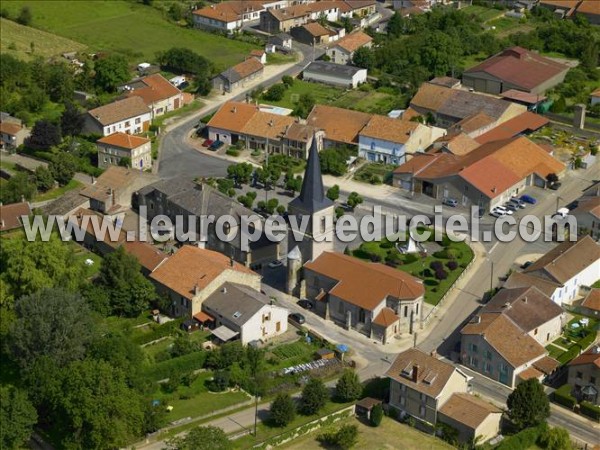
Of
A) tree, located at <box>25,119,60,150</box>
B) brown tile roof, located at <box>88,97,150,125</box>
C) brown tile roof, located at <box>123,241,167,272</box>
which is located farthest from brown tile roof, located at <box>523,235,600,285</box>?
tree, located at <box>25,119,60,150</box>

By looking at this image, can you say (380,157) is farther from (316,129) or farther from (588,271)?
(588,271)

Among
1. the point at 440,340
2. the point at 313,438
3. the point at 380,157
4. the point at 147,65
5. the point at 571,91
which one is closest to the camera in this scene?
the point at 313,438

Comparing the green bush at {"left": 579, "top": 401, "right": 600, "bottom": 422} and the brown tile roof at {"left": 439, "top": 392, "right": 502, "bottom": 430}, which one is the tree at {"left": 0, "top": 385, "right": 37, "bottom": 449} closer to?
the brown tile roof at {"left": 439, "top": 392, "right": 502, "bottom": 430}

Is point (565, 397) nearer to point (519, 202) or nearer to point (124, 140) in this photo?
point (519, 202)

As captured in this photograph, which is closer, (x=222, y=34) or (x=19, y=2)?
(x=222, y=34)

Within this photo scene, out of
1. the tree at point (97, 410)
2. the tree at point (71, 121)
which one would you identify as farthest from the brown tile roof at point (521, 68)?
the tree at point (97, 410)

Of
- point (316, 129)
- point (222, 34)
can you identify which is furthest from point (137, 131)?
point (222, 34)
